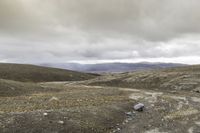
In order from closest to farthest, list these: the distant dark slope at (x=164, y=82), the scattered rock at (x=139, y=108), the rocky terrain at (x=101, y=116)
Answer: the rocky terrain at (x=101, y=116), the scattered rock at (x=139, y=108), the distant dark slope at (x=164, y=82)

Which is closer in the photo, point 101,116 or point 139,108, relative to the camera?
point 101,116

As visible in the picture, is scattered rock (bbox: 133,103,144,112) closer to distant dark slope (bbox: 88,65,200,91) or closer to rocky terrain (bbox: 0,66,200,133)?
rocky terrain (bbox: 0,66,200,133)

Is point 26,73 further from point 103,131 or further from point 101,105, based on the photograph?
point 103,131

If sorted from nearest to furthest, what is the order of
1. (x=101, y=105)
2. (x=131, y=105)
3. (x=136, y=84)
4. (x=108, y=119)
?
1. (x=108, y=119)
2. (x=101, y=105)
3. (x=131, y=105)
4. (x=136, y=84)

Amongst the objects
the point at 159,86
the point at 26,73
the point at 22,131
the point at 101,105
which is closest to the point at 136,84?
the point at 159,86

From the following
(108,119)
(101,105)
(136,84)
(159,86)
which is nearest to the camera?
(108,119)

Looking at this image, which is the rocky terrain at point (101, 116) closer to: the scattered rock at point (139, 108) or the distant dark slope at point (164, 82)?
the scattered rock at point (139, 108)

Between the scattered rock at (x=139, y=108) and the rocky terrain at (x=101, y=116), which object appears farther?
the scattered rock at (x=139, y=108)

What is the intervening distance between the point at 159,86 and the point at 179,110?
111 feet

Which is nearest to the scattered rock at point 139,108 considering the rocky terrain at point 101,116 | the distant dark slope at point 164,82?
the rocky terrain at point 101,116

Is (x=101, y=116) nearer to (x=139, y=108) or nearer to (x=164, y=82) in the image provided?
(x=139, y=108)

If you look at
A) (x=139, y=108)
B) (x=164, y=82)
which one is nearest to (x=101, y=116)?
(x=139, y=108)

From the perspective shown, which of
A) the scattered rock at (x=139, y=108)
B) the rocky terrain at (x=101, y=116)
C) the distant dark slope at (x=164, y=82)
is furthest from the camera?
the distant dark slope at (x=164, y=82)

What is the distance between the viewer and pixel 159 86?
71.9 meters
